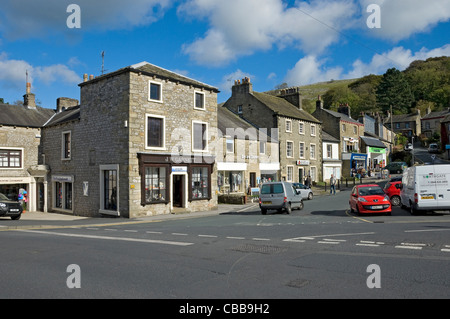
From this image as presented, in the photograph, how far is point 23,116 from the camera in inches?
1169

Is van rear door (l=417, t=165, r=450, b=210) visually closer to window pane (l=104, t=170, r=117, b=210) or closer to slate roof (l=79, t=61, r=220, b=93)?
slate roof (l=79, t=61, r=220, b=93)

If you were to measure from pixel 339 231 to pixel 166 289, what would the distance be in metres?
8.45

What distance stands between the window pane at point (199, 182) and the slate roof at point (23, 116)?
14.2 metres

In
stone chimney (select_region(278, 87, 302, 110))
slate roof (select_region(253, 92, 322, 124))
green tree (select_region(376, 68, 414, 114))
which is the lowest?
slate roof (select_region(253, 92, 322, 124))

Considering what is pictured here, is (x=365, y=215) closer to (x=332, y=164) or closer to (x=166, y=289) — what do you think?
(x=166, y=289)

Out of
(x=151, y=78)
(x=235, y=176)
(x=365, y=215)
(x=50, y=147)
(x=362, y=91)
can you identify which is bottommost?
(x=365, y=215)

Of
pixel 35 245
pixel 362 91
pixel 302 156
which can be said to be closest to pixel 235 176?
pixel 302 156

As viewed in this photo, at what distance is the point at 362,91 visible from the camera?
11994cm

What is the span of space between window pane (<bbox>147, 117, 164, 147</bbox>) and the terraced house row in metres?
0.06

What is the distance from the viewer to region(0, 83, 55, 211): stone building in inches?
1080

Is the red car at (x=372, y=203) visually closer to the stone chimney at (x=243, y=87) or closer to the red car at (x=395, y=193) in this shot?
the red car at (x=395, y=193)

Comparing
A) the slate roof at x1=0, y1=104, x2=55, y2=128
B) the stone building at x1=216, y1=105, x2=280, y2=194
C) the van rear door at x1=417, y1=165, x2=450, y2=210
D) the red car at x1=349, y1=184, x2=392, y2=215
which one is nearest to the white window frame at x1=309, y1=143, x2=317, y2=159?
the stone building at x1=216, y1=105, x2=280, y2=194

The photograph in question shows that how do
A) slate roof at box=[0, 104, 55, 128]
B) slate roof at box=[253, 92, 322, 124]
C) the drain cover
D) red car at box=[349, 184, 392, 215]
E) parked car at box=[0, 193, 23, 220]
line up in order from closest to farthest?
the drain cover
red car at box=[349, 184, 392, 215]
parked car at box=[0, 193, 23, 220]
slate roof at box=[0, 104, 55, 128]
slate roof at box=[253, 92, 322, 124]
